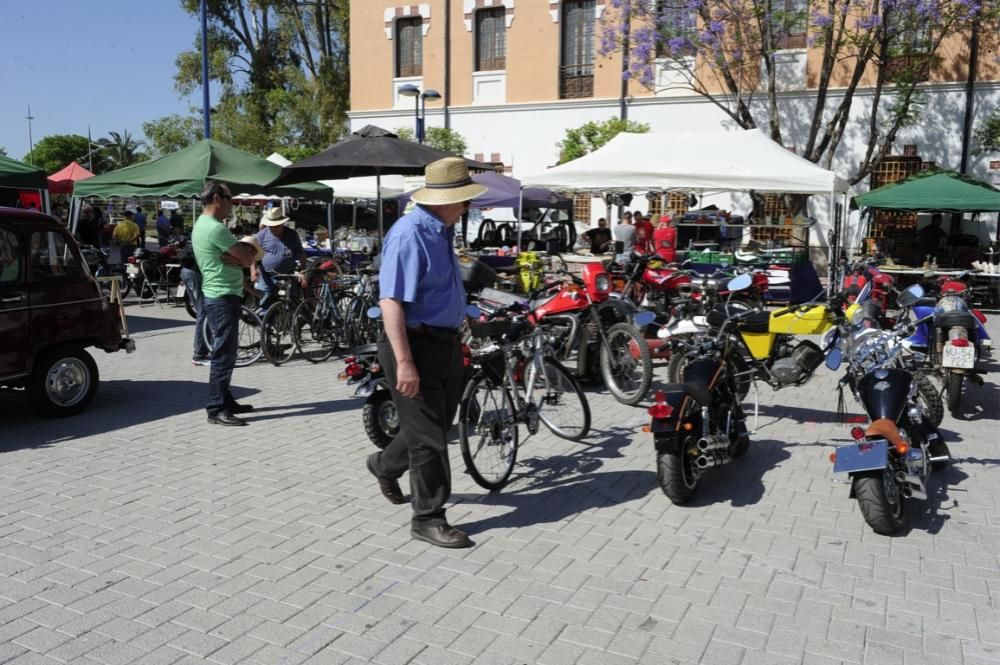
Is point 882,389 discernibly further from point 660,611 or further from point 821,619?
point 660,611

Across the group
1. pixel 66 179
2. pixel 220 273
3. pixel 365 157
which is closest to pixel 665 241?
pixel 365 157

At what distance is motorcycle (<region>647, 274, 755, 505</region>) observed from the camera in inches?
188

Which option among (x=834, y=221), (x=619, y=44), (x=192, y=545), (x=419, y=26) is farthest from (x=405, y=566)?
(x=419, y=26)

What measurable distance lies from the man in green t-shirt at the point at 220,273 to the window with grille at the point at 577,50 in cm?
1814

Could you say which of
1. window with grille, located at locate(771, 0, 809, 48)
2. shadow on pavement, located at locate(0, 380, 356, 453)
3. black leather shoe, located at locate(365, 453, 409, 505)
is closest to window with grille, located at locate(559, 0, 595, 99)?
window with grille, located at locate(771, 0, 809, 48)

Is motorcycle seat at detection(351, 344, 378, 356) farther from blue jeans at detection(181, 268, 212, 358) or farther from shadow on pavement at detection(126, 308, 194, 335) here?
shadow on pavement at detection(126, 308, 194, 335)

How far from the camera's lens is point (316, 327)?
32.0ft

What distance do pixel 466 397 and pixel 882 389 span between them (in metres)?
2.38

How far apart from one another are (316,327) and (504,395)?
508cm

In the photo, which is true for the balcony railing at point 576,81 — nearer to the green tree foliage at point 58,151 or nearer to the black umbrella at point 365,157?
the black umbrella at point 365,157

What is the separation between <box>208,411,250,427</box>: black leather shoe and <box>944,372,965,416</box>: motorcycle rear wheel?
19.2 ft

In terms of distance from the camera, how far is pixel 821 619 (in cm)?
360

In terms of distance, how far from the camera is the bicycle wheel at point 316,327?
9.69 meters

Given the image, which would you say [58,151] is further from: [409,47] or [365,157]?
[365,157]
